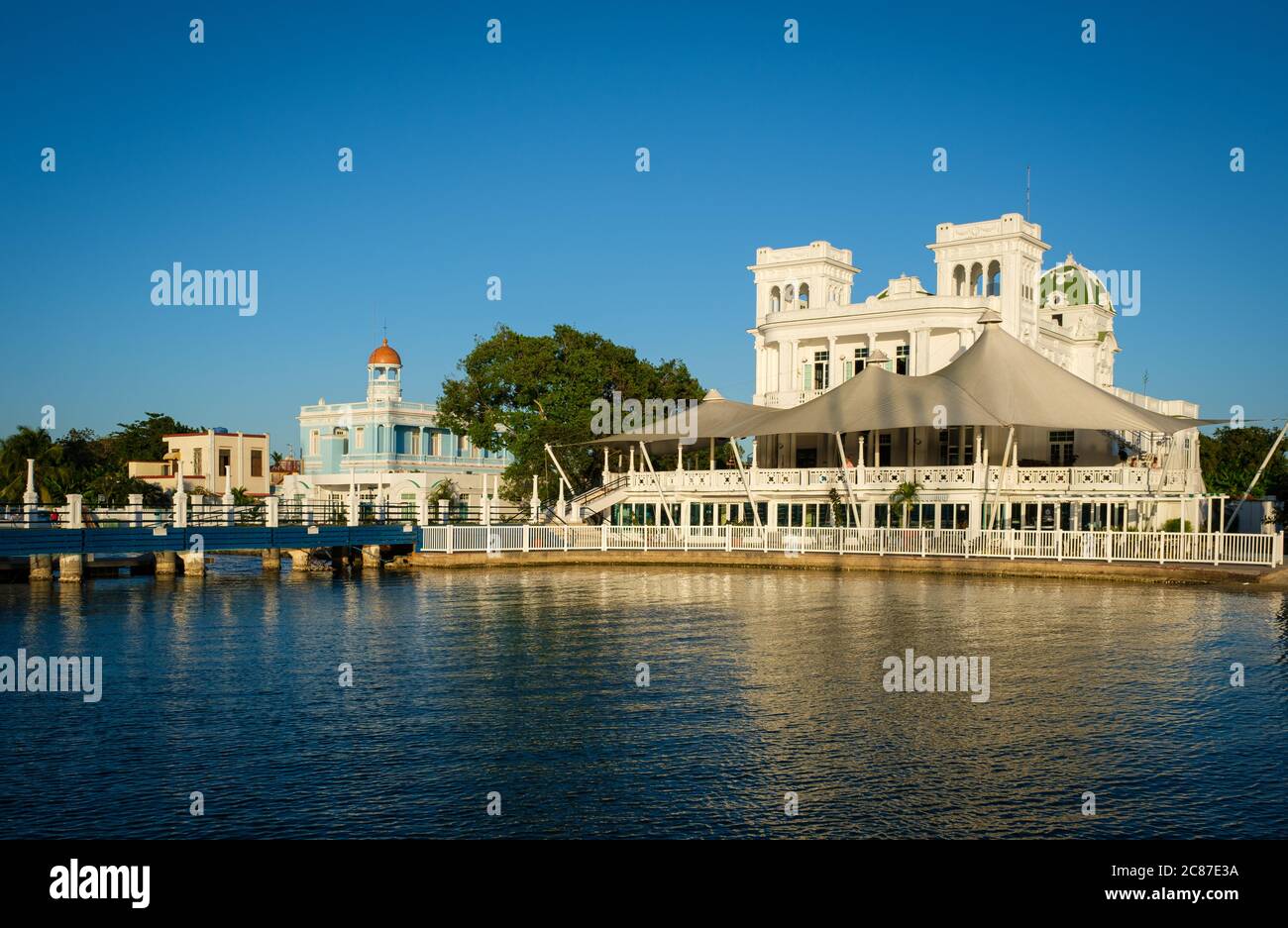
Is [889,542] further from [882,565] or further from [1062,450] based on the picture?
[1062,450]

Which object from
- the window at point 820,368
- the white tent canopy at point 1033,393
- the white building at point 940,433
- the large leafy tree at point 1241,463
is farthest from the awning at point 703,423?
the large leafy tree at point 1241,463

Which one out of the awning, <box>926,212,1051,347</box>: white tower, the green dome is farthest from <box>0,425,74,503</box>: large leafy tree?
the green dome

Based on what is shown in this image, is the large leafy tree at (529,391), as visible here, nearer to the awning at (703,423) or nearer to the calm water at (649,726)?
the awning at (703,423)

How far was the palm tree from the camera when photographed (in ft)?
147

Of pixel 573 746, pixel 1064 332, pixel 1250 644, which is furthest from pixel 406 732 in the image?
pixel 1064 332

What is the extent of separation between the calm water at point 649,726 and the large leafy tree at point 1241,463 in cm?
3044

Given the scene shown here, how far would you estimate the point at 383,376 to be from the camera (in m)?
81.5

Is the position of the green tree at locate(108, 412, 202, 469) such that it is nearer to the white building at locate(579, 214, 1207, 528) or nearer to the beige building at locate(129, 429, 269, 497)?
the beige building at locate(129, 429, 269, 497)

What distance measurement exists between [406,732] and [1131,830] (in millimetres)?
8831

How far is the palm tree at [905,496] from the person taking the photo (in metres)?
44.8

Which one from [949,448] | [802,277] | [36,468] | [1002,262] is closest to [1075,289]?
[1002,262]

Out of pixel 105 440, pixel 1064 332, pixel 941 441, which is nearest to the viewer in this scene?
pixel 941 441

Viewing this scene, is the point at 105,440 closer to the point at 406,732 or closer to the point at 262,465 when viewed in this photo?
the point at 262,465
